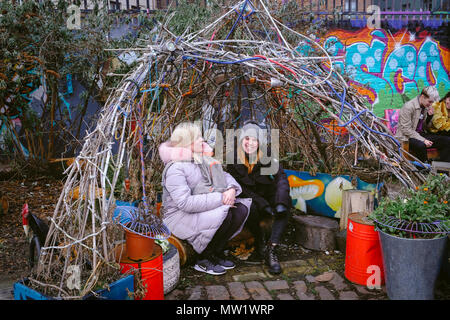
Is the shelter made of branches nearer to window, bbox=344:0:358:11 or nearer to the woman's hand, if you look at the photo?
the woman's hand

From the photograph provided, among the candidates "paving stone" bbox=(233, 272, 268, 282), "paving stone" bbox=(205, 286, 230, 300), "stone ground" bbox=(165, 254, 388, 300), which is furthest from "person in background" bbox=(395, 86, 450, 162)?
"paving stone" bbox=(205, 286, 230, 300)

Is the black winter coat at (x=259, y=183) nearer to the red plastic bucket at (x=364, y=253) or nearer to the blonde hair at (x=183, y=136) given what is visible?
the blonde hair at (x=183, y=136)

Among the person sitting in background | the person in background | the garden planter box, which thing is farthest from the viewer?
the person sitting in background

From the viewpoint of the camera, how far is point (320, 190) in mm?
4930

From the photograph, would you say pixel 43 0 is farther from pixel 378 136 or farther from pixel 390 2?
pixel 390 2

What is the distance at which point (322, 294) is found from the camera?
135 inches

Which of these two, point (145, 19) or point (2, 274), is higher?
point (145, 19)

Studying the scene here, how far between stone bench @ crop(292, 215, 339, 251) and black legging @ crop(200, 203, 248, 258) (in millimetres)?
916

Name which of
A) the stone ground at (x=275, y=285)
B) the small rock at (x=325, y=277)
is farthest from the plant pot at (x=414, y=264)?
the small rock at (x=325, y=277)

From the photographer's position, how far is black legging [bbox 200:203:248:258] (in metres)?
3.88

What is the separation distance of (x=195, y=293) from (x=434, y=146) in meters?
4.98

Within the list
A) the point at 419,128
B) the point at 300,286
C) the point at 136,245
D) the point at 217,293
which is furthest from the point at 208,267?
the point at 419,128

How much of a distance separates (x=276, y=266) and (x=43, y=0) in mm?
5545
